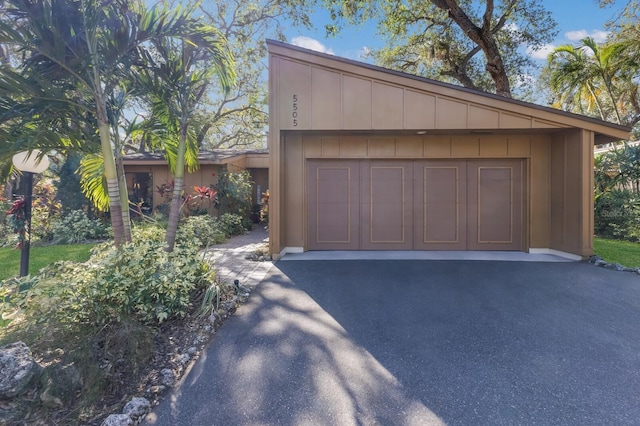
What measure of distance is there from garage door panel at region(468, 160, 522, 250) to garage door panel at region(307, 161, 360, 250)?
288 cm

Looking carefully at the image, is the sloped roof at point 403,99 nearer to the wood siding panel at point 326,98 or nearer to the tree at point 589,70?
the wood siding panel at point 326,98

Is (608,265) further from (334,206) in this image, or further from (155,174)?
(155,174)

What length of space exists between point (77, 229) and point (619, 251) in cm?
1441

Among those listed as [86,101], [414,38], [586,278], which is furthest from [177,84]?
[414,38]

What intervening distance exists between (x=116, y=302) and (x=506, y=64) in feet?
50.8

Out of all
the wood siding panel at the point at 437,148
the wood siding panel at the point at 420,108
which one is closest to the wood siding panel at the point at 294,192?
the wood siding panel at the point at 420,108

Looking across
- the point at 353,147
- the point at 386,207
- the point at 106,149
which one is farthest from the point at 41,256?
the point at 386,207

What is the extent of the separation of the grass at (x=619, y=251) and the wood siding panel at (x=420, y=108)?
15.6 ft

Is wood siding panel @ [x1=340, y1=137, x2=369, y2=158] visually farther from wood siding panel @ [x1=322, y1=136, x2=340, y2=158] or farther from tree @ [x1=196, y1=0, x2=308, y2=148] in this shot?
tree @ [x1=196, y1=0, x2=308, y2=148]

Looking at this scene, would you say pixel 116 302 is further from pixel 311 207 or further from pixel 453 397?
pixel 311 207

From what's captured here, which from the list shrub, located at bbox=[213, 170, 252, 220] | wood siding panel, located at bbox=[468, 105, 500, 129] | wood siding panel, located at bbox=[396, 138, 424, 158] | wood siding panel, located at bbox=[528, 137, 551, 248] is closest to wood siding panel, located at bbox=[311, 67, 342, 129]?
wood siding panel, located at bbox=[396, 138, 424, 158]

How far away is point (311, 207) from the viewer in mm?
7449

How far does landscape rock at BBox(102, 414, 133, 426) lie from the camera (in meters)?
1.96

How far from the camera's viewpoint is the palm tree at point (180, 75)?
14.0ft
